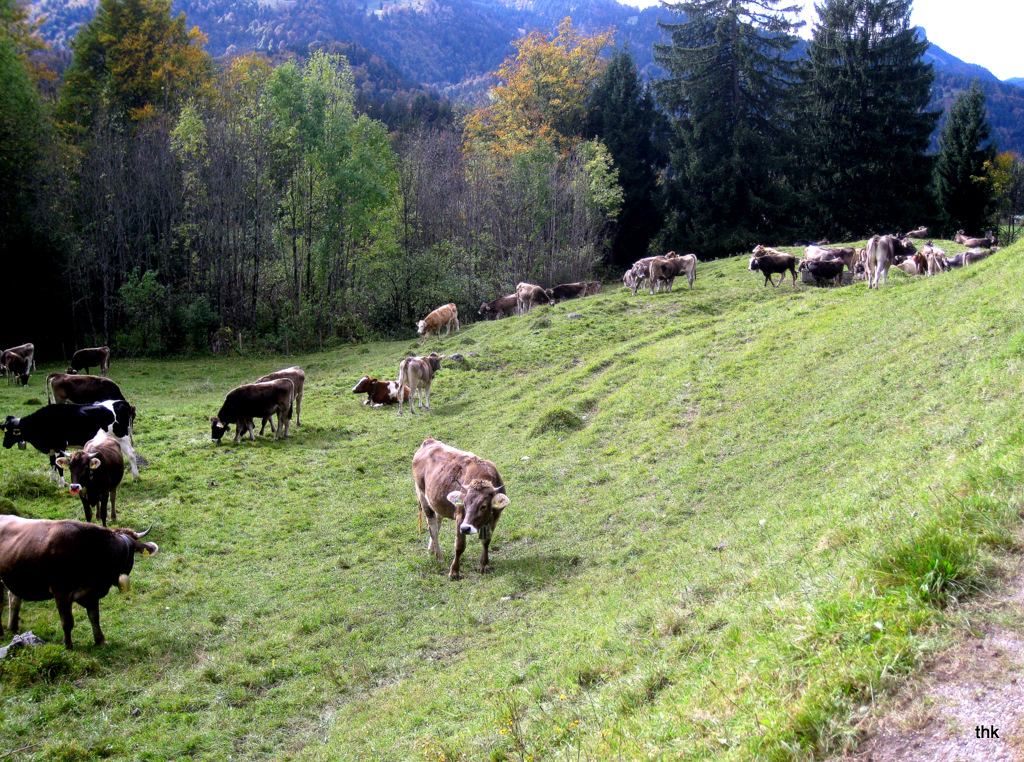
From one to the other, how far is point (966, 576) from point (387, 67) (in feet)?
430

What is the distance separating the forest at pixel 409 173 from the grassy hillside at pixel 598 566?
1939cm

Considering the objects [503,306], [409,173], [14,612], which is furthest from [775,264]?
[14,612]

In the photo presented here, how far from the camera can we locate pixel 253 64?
49.5 metres

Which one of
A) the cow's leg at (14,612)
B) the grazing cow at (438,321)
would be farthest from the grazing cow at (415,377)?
the cow's leg at (14,612)

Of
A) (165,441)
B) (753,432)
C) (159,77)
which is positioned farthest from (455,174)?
(753,432)

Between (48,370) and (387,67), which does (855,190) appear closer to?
(48,370)

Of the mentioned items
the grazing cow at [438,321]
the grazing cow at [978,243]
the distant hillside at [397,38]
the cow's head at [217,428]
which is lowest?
the cow's head at [217,428]

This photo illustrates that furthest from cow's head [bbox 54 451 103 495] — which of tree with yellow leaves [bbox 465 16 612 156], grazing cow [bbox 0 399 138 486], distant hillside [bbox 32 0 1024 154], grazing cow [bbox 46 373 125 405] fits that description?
distant hillside [bbox 32 0 1024 154]

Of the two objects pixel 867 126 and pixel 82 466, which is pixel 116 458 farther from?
pixel 867 126

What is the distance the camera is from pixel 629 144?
2031 inches

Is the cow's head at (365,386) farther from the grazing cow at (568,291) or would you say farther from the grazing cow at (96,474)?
the grazing cow at (568,291)

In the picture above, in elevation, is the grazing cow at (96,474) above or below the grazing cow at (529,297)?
below

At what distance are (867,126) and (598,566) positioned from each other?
49.3m

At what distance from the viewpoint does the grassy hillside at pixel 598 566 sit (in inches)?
167
